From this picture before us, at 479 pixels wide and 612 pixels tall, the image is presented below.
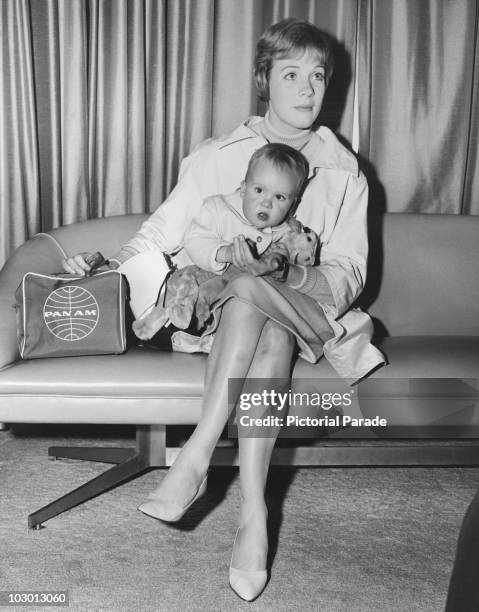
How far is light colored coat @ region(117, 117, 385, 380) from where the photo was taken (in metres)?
2.19

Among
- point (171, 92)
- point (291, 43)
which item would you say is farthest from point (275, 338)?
point (171, 92)

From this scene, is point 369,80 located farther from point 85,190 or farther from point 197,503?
point 197,503

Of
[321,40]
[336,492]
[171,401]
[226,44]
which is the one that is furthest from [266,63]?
[336,492]

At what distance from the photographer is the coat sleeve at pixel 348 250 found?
2250 millimetres

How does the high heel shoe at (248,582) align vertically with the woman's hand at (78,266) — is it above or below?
below

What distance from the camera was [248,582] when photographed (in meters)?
1.71

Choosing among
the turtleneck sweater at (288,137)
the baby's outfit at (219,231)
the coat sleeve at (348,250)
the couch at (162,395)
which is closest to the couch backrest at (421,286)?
the couch at (162,395)

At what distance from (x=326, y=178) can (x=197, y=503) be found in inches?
43.8

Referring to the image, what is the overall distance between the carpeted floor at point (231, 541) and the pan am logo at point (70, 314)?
51 cm

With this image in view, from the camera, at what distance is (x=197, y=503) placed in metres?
2.22

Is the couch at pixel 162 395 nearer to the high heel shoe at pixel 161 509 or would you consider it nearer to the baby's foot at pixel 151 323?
the baby's foot at pixel 151 323

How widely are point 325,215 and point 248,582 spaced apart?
121cm
